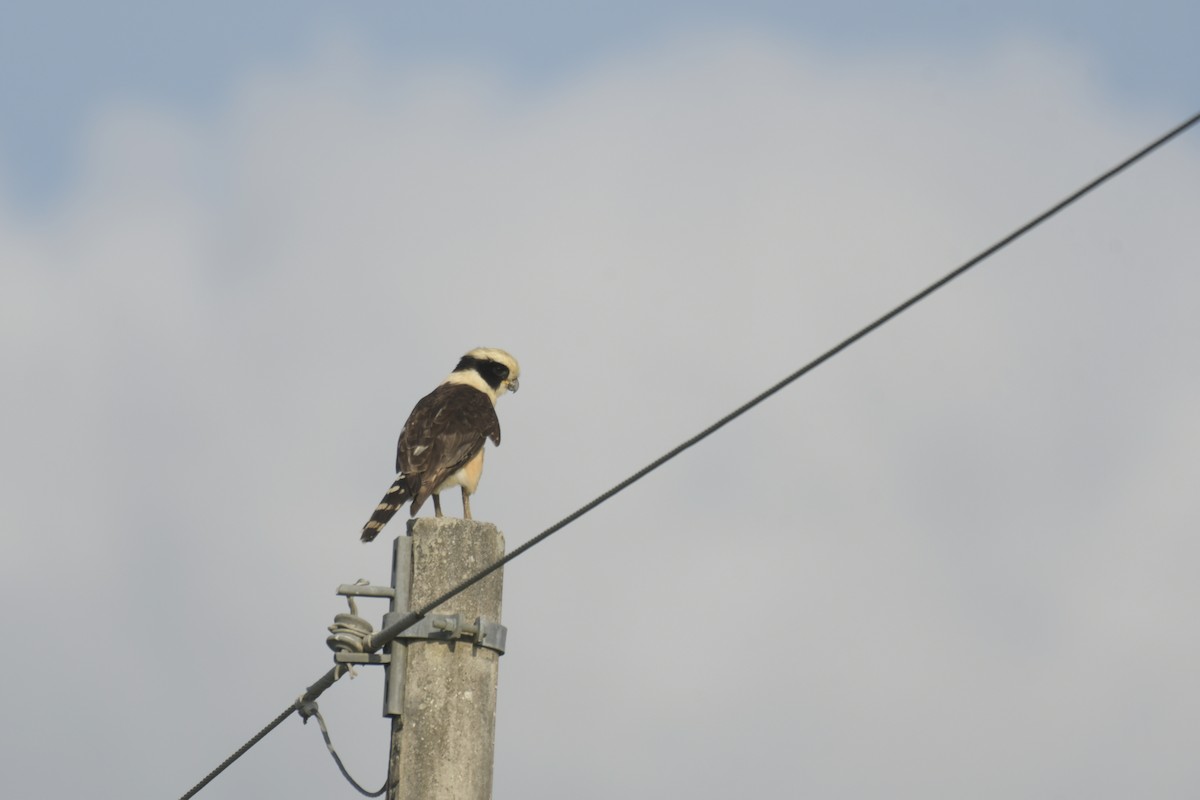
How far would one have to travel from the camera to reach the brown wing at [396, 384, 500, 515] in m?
10.0

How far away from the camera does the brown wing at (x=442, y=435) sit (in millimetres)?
10016

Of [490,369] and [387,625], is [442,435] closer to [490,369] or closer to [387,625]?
[490,369]

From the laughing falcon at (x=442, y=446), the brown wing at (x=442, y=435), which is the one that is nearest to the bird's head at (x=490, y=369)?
the laughing falcon at (x=442, y=446)

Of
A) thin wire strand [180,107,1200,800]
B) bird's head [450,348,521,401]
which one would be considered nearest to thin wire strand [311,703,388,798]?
thin wire strand [180,107,1200,800]

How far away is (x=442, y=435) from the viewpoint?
10.3 meters

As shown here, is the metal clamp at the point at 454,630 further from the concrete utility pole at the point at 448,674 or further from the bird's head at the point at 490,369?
the bird's head at the point at 490,369

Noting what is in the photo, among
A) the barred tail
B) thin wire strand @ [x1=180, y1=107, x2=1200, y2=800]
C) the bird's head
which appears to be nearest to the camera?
thin wire strand @ [x1=180, y1=107, x2=1200, y2=800]

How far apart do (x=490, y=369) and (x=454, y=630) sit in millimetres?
4903

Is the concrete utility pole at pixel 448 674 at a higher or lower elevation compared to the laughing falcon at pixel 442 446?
lower

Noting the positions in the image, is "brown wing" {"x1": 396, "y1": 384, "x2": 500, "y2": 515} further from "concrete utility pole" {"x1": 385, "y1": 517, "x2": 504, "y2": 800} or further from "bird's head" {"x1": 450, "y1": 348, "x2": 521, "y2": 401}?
"concrete utility pole" {"x1": 385, "y1": 517, "x2": 504, "y2": 800}

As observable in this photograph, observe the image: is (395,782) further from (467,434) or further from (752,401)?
(467,434)

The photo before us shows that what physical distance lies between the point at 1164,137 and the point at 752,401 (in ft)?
5.14

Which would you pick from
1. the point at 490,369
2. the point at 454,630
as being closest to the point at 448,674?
the point at 454,630

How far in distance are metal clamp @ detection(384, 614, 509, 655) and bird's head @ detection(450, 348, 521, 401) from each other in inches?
183
